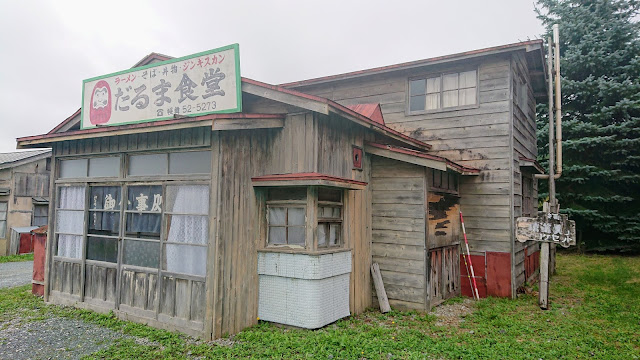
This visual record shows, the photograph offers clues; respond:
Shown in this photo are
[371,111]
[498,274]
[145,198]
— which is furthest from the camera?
[498,274]

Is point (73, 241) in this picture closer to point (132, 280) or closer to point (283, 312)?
point (132, 280)

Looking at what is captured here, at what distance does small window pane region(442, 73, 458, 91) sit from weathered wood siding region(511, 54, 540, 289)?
117 centimetres

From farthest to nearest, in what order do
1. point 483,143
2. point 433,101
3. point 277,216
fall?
1. point 433,101
2. point 483,143
3. point 277,216

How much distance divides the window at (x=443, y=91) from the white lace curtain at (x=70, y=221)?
291 inches

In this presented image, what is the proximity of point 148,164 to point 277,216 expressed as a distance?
2.38m

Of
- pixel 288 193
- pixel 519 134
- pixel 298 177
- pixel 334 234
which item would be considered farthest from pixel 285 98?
pixel 519 134

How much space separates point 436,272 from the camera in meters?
8.06

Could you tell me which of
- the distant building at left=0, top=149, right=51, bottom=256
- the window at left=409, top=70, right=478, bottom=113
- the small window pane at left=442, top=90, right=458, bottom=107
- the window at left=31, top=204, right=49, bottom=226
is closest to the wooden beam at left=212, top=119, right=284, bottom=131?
the window at left=409, top=70, right=478, bottom=113

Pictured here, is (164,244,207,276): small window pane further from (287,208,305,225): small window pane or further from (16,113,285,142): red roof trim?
(16,113,285,142): red roof trim

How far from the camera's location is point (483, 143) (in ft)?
29.7

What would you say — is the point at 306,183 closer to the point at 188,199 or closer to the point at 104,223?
the point at 188,199

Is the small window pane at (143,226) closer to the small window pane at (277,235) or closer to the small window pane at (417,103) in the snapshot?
the small window pane at (277,235)

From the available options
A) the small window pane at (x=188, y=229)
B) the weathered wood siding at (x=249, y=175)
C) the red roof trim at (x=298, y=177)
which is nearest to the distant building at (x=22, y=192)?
the small window pane at (x=188, y=229)

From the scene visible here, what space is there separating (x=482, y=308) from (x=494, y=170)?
2910 mm
